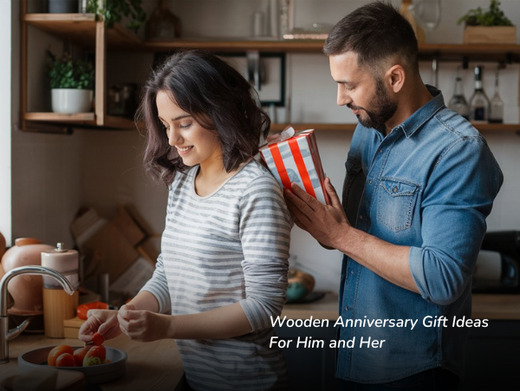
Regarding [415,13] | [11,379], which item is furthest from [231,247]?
[415,13]

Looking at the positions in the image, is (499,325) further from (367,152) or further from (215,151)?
(215,151)

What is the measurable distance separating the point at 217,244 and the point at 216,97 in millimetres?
309

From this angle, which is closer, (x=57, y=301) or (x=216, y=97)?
(x=216, y=97)

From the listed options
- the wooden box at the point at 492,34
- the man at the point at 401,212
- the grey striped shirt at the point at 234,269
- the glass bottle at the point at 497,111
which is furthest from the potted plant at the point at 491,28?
the grey striped shirt at the point at 234,269

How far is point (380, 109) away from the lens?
1.47 m

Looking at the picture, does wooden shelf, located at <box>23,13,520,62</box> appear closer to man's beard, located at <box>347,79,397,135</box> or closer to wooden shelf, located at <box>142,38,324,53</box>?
wooden shelf, located at <box>142,38,324,53</box>

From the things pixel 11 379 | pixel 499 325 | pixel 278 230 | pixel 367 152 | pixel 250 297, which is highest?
pixel 367 152

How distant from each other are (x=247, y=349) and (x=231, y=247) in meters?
0.22

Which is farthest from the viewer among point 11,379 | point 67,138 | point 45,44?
point 67,138

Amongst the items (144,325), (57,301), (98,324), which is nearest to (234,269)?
(144,325)

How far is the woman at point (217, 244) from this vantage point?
130cm

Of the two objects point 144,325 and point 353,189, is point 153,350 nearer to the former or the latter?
point 144,325

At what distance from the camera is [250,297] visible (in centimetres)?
130

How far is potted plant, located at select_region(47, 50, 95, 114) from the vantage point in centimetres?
217
